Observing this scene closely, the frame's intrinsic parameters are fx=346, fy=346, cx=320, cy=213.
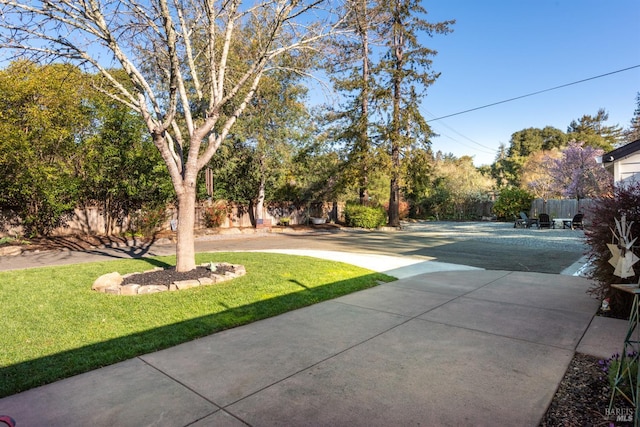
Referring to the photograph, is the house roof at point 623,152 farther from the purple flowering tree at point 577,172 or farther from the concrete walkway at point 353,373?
the purple flowering tree at point 577,172

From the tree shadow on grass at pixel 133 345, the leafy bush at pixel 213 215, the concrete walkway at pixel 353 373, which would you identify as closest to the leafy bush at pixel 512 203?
the leafy bush at pixel 213 215

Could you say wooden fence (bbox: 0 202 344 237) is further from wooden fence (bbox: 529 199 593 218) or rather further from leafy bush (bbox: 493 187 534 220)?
wooden fence (bbox: 529 199 593 218)

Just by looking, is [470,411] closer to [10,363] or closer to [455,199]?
[10,363]

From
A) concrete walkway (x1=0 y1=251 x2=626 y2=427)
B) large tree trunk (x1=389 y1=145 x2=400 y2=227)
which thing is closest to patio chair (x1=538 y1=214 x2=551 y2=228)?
large tree trunk (x1=389 y1=145 x2=400 y2=227)

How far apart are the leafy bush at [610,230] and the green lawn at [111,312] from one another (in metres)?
3.08

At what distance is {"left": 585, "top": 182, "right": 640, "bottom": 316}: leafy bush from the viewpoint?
3.99 meters

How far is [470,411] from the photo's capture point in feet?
7.35

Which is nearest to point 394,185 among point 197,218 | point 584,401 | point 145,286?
point 197,218

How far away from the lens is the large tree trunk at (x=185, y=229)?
590 centimetres

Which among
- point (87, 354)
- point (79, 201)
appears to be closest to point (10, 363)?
point (87, 354)

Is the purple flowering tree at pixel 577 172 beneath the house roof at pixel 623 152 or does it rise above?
above

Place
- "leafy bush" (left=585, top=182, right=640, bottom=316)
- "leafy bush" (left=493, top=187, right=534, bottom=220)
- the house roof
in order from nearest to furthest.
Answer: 1. "leafy bush" (left=585, top=182, right=640, bottom=316)
2. the house roof
3. "leafy bush" (left=493, top=187, right=534, bottom=220)

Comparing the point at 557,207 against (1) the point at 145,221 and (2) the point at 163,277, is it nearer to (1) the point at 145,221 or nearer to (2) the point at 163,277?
(1) the point at 145,221

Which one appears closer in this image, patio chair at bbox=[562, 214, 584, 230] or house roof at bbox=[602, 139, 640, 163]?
house roof at bbox=[602, 139, 640, 163]
